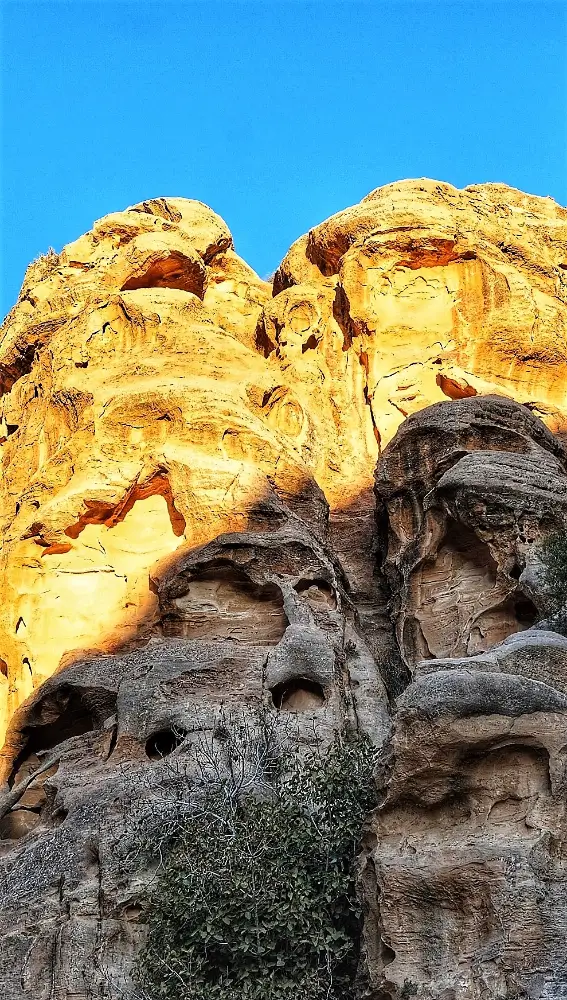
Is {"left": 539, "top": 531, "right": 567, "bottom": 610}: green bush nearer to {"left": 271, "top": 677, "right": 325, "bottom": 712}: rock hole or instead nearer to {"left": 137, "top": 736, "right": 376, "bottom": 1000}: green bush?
{"left": 271, "top": 677, "right": 325, "bottom": 712}: rock hole

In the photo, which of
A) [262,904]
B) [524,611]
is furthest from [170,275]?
[262,904]

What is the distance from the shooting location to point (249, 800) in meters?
13.7

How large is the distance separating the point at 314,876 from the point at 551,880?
9.35 ft

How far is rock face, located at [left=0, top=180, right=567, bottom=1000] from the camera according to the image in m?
11.6

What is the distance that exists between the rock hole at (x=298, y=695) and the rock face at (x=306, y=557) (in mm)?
44

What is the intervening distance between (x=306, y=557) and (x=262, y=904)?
6986 millimetres

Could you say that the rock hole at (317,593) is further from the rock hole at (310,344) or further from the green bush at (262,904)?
the rock hole at (310,344)

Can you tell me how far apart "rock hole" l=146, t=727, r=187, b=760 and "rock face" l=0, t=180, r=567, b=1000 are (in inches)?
2.3

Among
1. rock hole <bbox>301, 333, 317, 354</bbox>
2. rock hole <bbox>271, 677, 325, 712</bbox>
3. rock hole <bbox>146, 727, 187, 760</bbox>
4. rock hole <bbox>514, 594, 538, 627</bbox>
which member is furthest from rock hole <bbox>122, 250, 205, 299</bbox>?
rock hole <bbox>146, 727, 187, 760</bbox>

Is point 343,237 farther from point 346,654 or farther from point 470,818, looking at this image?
point 470,818

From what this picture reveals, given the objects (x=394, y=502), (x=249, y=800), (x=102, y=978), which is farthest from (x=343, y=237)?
(x=102, y=978)

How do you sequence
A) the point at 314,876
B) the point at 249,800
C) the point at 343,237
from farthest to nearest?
the point at 343,237 < the point at 249,800 < the point at 314,876

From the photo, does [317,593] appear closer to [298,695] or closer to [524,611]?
[298,695]

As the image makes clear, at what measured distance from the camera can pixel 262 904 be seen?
1230 cm
